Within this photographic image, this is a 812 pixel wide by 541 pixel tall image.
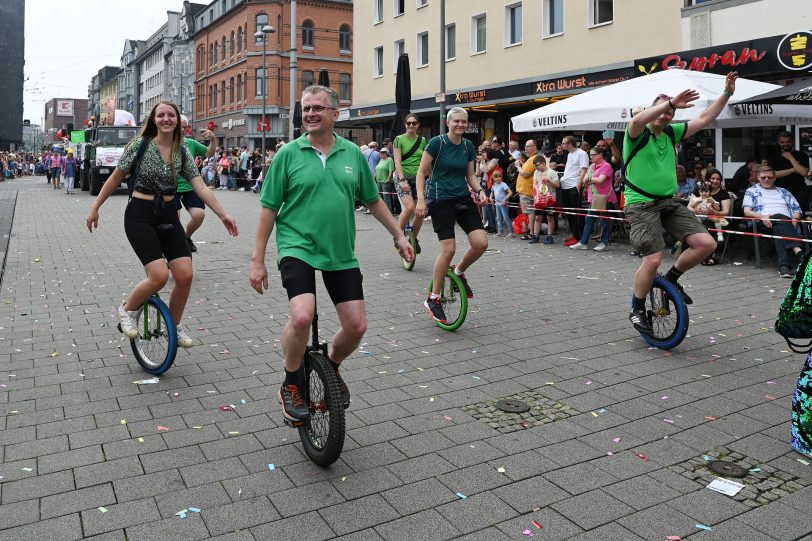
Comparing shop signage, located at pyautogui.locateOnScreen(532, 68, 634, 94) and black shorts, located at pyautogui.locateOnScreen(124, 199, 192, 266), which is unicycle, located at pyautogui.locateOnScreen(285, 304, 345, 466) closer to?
black shorts, located at pyautogui.locateOnScreen(124, 199, 192, 266)

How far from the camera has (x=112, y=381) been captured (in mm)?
5461

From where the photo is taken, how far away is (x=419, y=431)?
4473mm

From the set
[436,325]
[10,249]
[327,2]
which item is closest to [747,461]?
[436,325]

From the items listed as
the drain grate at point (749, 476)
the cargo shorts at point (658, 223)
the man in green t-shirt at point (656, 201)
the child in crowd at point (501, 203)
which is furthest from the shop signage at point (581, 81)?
the drain grate at point (749, 476)

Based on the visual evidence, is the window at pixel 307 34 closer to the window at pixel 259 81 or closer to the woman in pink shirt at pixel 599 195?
the window at pixel 259 81

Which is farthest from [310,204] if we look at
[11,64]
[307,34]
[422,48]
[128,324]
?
[11,64]

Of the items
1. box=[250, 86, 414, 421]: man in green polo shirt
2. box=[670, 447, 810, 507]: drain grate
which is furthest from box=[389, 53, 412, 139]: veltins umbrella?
box=[670, 447, 810, 507]: drain grate

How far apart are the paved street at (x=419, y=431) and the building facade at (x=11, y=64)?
181 ft

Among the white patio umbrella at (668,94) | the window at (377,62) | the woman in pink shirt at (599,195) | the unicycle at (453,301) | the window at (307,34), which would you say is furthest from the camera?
the window at (307,34)

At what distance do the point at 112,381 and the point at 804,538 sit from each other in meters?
4.30

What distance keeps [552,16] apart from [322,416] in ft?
74.4

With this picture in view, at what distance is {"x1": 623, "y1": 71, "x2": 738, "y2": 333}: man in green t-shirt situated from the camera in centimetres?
632

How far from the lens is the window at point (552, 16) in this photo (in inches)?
947

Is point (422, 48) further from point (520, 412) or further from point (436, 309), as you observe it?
point (520, 412)
